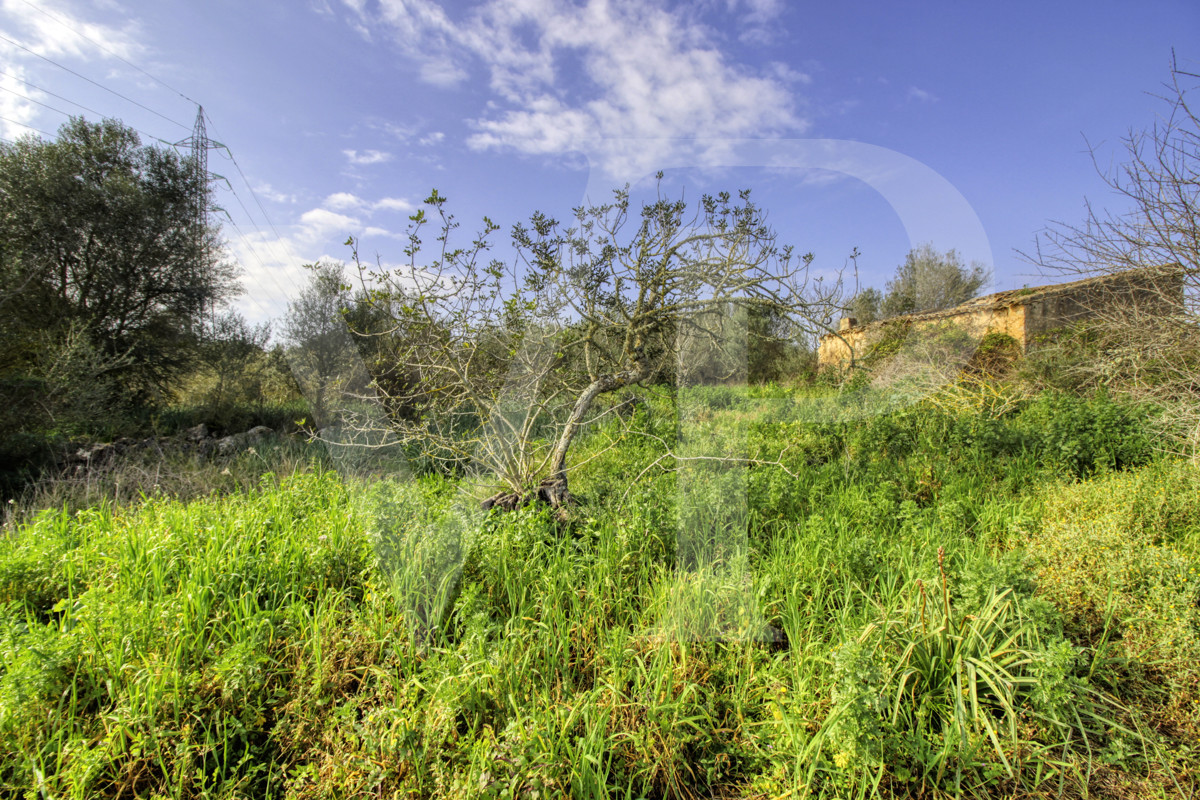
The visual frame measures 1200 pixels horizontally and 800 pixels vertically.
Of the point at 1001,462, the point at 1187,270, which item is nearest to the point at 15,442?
the point at 1001,462

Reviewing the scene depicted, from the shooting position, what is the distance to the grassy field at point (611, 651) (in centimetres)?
171

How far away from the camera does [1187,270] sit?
178 inches

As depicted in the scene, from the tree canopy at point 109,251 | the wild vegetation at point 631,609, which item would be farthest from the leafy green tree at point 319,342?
the wild vegetation at point 631,609

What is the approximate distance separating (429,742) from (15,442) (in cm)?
775

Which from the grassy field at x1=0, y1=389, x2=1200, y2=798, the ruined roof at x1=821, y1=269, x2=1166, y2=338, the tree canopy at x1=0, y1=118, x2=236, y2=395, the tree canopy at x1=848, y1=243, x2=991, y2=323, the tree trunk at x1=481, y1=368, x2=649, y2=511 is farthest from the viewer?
the tree canopy at x1=848, y1=243, x2=991, y2=323

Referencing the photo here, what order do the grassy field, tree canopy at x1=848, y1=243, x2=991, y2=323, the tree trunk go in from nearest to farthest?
1. the grassy field
2. the tree trunk
3. tree canopy at x1=848, y1=243, x2=991, y2=323

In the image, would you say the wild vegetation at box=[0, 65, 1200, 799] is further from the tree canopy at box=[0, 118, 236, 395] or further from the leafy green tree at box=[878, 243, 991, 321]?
the leafy green tree at box=[878, 243, 991, 321]

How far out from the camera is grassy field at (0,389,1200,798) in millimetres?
1715

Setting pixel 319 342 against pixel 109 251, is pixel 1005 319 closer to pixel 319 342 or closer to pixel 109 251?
pixel 319 342

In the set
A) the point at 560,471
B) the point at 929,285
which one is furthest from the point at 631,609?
the point at 929,285

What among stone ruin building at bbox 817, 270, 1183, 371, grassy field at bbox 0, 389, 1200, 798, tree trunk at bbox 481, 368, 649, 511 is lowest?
grassy field at bbox 0, 389, 1200, 798

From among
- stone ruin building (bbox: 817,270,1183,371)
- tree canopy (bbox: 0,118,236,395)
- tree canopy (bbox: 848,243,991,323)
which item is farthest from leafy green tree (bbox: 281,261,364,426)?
tree canopy (bbox: 848,243,991,323)

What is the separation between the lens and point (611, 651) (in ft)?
7.00

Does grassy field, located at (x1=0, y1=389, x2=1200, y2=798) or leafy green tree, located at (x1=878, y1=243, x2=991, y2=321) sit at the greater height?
leafy green tree, located at (x1=878, y1=243, x2=991, y2=321)
